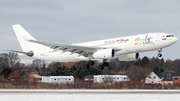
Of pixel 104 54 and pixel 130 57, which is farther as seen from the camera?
pixel 130 57

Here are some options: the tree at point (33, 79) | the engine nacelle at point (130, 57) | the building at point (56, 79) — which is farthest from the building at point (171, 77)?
the engine nacelle at point (130, 57)

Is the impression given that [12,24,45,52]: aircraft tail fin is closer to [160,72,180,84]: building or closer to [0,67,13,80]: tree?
[0,67,13,80]: tree

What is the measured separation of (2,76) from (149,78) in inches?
1763

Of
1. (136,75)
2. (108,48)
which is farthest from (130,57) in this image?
(136,75)

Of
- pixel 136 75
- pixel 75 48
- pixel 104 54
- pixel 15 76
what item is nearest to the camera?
pixel 104 54

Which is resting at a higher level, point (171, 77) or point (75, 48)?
point (75, 48)

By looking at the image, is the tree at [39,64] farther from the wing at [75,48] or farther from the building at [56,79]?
the wing at [75,48]

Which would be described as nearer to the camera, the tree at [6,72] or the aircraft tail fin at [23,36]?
the aircraft tail fin at [23,36]

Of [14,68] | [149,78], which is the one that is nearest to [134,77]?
[149,78]

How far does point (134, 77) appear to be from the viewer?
98.8 m

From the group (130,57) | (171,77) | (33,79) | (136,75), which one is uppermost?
(130,57)

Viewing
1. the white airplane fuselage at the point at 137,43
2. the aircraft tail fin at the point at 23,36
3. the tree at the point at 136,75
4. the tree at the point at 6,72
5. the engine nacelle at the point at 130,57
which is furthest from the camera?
the tree at the point at 136,75

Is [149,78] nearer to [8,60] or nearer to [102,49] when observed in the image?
[8,60]

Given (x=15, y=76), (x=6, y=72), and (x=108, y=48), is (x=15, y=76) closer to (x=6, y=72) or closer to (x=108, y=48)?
(x=6, y=72)
